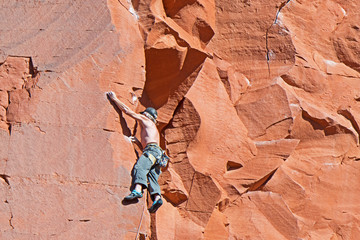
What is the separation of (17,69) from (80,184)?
1.80 m

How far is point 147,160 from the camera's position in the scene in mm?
10438

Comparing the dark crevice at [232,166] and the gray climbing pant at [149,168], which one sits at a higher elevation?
the gray climbing pant at [149,168]

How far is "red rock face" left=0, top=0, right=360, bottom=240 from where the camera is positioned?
10273 mm

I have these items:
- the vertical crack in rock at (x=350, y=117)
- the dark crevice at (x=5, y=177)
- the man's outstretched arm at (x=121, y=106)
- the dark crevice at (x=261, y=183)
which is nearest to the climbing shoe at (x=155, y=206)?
the man's outstretched arm at (x=121, y=106)

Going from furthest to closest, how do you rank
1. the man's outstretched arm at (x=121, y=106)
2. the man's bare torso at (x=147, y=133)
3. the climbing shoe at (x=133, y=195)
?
1. the man's bare torso at (x=147, y=133)
2. the man's outstretched arm at (x=121, y=106)
3. the climbing shoe at (x=133, y=195)

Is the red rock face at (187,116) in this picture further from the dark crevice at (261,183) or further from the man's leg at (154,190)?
the man's leg at (154,190)

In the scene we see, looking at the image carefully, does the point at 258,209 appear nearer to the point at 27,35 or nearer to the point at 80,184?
the point at 80,184

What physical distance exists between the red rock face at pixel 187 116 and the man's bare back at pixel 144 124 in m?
0.12

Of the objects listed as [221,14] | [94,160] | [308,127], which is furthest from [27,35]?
[308,127]

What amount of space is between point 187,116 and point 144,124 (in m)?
1.65

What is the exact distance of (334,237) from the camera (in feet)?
42.7

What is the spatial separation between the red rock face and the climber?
0.14 metres

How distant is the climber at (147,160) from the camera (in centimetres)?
1027

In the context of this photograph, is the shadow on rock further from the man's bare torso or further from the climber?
the man's bare torso
